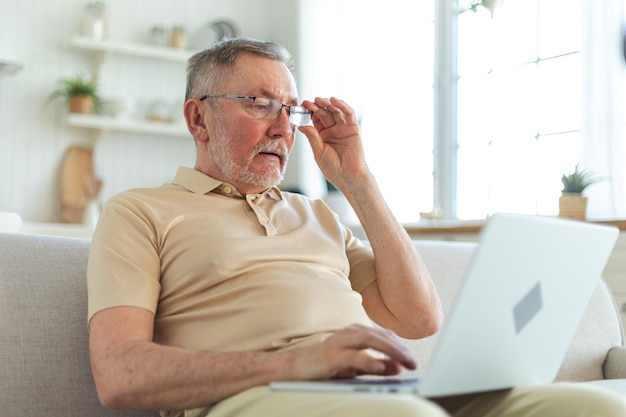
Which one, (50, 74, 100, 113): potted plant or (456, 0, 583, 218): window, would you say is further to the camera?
(50, 74, 100, 113): potted plant

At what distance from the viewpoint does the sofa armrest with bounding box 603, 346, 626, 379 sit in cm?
240

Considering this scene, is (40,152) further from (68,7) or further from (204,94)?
(204,94)

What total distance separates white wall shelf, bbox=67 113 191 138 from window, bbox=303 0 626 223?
0.93 m

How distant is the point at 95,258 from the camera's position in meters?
1.48

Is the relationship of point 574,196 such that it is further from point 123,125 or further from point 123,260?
point 123,125

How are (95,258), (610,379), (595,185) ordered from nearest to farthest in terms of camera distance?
(95,258), (610,379), (595,185)

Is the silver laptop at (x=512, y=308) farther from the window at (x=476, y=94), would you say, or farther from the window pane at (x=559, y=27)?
the window pane at (x=559, y=27)

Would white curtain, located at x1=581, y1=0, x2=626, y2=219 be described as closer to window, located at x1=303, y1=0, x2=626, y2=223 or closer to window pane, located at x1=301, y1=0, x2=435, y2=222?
window, located at x1=303, y1=0, x2=626, y2=223

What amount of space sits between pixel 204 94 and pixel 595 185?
2156 mm

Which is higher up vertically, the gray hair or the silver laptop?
the gray hair

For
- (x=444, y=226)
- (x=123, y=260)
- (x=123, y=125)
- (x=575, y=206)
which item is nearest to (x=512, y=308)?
(x=123, y=260)

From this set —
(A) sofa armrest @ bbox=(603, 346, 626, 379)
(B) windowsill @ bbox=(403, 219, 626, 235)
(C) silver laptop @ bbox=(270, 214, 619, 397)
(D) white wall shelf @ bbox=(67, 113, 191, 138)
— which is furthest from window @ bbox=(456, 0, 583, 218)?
(C) silver laptop @ bbox=(270, 214, 619, 397)

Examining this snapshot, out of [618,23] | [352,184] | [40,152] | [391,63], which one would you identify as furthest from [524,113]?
[40,152]

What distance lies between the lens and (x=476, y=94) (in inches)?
175
